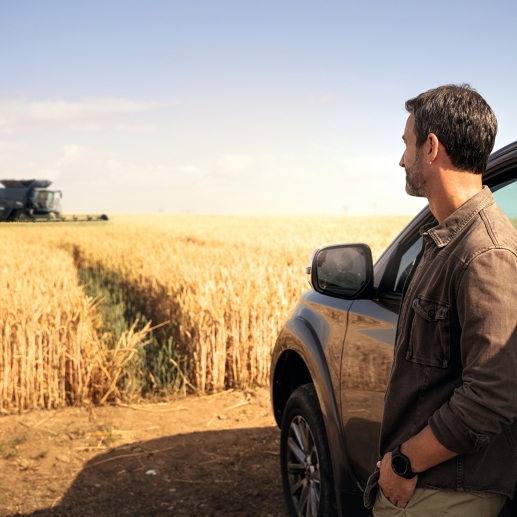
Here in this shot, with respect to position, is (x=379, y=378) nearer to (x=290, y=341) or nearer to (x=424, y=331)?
(x=424, y=331)

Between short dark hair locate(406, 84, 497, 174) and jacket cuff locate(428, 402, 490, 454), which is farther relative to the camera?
short dark hair locate(406, 84, 497, 174)

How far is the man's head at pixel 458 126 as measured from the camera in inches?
64.3

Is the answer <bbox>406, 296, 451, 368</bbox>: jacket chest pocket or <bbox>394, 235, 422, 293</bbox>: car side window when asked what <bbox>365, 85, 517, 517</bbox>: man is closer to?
<bbox>406, 296, 451, 368</bbox>: jacket chest pocket

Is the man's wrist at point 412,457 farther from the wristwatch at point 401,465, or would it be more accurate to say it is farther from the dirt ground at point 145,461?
the dirt ground at point 145,461

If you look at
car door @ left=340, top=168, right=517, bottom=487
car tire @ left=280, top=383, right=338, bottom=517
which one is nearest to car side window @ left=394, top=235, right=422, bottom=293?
car door @ left=340, top=168, right=517, bottom=487

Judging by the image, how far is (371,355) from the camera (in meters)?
2.51

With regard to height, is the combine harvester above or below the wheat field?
above

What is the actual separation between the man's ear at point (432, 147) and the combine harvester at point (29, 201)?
31.6ft

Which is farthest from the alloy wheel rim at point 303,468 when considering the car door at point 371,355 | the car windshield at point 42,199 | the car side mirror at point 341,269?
the car windshield at point 42,199

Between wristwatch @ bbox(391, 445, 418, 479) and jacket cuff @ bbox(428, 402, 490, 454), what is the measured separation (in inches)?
4.9

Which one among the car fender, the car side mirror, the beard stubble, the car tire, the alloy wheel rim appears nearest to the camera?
the beard stubble

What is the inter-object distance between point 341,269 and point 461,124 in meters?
1.17

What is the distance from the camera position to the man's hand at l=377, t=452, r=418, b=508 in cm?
166

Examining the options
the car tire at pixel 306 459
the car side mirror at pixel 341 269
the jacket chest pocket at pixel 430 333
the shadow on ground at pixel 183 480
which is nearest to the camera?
the jacket chest pocket at pixel 430 333
